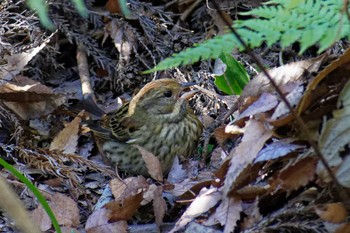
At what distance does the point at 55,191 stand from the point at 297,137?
6.64 ft

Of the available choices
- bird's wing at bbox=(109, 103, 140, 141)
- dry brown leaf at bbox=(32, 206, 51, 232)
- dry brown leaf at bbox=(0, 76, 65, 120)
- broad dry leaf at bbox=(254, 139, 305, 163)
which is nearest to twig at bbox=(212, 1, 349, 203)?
broad dry leaf at bbox=(254, 139, 305, 163)

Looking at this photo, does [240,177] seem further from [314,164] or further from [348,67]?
[348,67]

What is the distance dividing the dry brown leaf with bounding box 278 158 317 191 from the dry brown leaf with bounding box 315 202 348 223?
0.12 meters

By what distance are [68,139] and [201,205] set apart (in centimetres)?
195

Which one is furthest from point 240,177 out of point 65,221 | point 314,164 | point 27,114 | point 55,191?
point 27,114

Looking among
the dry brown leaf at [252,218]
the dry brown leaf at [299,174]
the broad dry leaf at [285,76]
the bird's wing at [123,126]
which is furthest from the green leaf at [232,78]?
the dry brown leaf at [299,174]

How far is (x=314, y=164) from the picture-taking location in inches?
115

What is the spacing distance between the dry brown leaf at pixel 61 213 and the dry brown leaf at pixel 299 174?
1.54 metres

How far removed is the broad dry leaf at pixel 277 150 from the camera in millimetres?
3086

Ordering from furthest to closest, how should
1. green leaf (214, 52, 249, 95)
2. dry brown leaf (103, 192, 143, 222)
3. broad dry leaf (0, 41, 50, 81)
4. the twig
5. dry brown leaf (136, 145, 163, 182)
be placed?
broad dry leaf (0, 41, 50, 81) → green leaf (214, 52, 249, 95) → dry brown leaf (136, 145, 163, 182) → dry brown leaf (103, 192, 143, 222) → the twig

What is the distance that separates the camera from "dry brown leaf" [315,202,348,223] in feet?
9.46

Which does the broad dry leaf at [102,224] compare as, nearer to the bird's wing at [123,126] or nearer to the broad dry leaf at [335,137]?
the broad dry leaf at [335,137]

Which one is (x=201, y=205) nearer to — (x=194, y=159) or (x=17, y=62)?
(x=194, y=159)

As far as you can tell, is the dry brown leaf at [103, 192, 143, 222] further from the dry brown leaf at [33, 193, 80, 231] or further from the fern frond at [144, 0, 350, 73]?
the fern frond at [144, 0, 350, 73]
